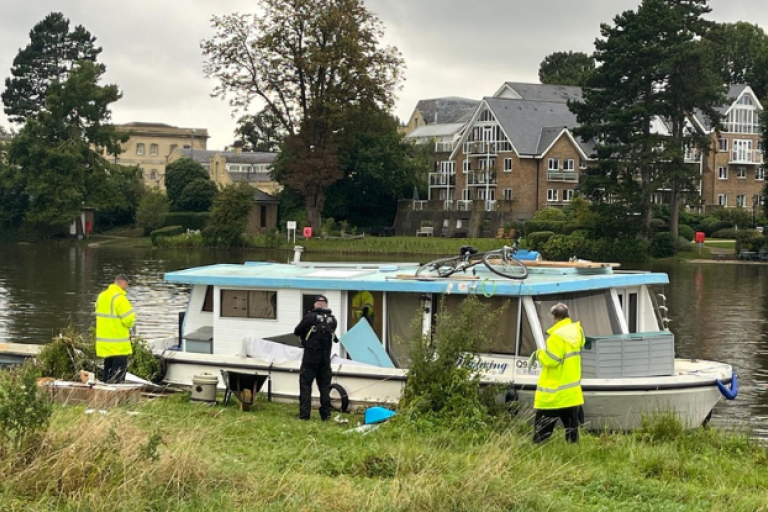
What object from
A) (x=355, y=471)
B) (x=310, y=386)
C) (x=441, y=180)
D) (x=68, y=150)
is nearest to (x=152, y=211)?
(x=68, y=150)

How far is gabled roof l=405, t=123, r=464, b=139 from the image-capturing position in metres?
119

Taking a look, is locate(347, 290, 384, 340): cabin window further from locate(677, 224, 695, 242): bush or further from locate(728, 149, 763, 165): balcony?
locate(728, 149, 763, 165): balcony

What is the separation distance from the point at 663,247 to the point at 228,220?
29.9 m

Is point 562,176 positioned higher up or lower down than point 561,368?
higher up

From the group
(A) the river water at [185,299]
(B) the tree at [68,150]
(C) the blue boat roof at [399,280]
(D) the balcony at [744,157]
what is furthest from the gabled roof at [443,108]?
(C) the blue boat roof at [399,280]

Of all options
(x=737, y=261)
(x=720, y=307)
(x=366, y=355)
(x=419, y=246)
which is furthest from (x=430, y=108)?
(x=366, y=355)

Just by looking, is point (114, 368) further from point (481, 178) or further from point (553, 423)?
point (481, 178)

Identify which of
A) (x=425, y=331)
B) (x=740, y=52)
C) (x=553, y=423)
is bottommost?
(x=553, y=423)

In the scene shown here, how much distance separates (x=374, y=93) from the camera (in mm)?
74625

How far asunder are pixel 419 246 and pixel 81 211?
93.9ft

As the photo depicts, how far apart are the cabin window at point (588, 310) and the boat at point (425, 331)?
0.6 inches

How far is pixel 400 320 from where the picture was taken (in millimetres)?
16719

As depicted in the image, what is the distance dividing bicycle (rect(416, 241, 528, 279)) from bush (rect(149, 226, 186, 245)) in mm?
61602

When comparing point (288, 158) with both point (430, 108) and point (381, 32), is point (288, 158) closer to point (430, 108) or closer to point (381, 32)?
point (381, 32)
